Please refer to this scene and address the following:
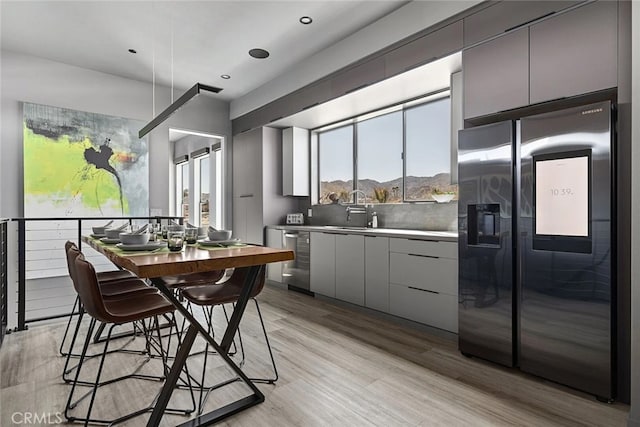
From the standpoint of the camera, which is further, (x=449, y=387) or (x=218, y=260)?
(x=449, y=387)

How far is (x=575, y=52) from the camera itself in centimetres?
210

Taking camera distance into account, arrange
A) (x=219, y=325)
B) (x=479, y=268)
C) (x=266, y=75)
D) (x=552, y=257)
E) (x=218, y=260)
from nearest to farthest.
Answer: (x=218, y=260)
(x=552, y=257)
(x=479, y=268)
(x=219, y=325)
(x=266, y=75)

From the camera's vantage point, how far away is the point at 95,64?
432 cm

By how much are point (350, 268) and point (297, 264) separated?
1026mm

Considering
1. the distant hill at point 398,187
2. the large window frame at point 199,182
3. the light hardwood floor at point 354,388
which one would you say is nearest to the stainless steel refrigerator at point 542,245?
the light hardwood floor at point 354,388

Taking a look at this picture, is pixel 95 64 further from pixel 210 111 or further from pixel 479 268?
pixel 479 268

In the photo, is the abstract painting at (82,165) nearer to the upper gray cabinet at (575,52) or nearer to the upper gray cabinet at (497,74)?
the upper gray cabinet at (497,74)

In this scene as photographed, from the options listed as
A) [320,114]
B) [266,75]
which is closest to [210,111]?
[266,75]

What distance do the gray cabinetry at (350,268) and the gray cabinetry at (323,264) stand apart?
3.5 inches

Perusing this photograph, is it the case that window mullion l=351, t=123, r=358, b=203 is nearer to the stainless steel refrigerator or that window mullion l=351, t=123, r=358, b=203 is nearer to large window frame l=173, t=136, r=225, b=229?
the stainless steel refrigerator

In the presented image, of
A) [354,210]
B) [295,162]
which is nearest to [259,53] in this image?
[295,162]

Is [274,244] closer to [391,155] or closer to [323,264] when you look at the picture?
[323,264]

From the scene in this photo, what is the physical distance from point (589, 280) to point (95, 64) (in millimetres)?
5428

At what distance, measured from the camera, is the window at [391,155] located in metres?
3.70
